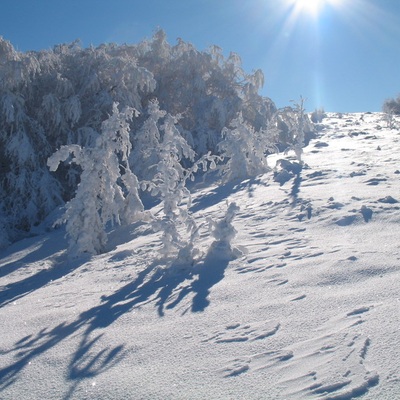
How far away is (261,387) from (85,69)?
599 inches

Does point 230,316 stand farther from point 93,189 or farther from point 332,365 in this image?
point 93,189

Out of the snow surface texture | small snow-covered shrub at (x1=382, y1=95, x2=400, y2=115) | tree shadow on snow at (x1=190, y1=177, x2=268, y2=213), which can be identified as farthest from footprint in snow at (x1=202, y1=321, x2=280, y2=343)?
small snow-covered shrub at (x1=382, y1=95, x2=400, y2=115)

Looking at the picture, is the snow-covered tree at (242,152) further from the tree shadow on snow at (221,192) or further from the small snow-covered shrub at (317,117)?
the small snow-covered shrub at (317,117)

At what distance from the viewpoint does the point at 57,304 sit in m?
4.84

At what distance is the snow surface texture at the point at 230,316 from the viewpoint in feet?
8.89

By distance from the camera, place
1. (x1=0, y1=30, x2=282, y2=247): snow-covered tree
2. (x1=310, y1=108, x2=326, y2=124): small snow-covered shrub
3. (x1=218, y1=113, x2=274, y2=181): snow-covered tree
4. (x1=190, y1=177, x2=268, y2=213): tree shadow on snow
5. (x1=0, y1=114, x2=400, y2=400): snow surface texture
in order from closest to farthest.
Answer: (x1=0, y1=114, x2=400, y2=400): snow surface texture
(x1=190, y1=177, x2=268, y2=213): tree shadow on snow
(x1=218, y1=113, x2=274, y2=181): snow-covered tree
(x1=0, y1=30, x2=282, y2=247): snow-covered tree
(x1=310, y1=108, x2=326, y2=124): small snow-covered shrub

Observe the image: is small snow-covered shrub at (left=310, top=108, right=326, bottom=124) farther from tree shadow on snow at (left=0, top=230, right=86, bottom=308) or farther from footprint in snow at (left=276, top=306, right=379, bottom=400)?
footprint in snow at (left=276, top=306, right=379, bottom=400)

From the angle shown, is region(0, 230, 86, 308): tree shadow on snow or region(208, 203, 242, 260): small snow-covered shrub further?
region(0, 230, 86, 308): tree shadow on snow

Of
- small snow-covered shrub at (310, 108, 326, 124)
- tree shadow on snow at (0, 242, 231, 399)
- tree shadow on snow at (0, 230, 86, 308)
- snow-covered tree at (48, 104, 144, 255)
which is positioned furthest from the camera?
small snow-covered shrub at (310, 108, 326, 124)

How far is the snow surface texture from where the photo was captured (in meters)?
2.71

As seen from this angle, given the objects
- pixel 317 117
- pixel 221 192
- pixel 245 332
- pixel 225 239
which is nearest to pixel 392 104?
pixel 317 117

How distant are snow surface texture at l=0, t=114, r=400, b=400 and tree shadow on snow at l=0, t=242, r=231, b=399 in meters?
0.02

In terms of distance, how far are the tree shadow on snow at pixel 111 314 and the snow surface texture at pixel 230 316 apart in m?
0.02

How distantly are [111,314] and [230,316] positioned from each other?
1260 mm
